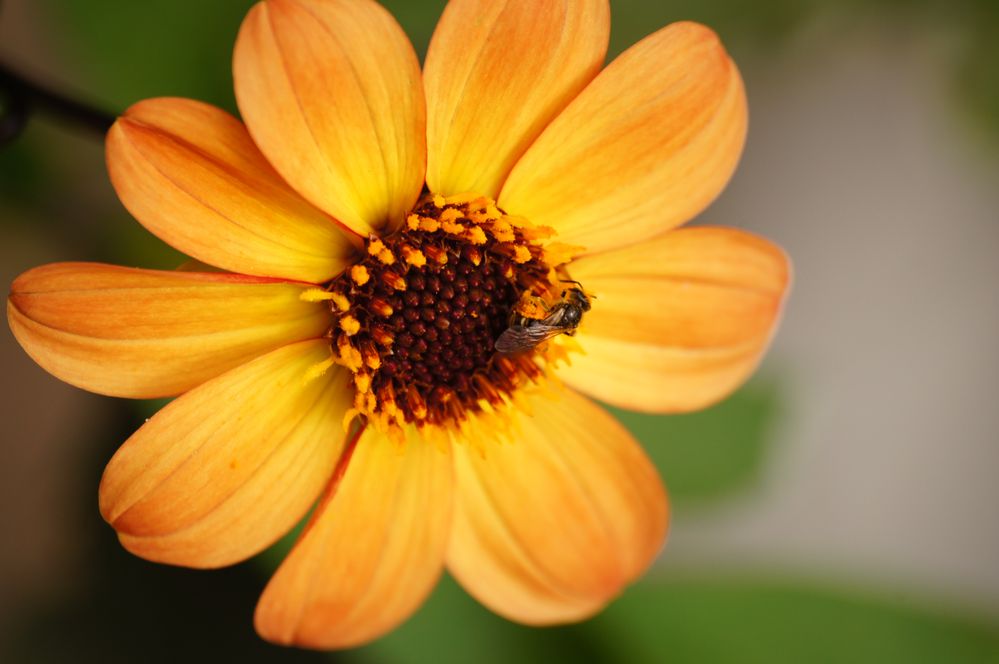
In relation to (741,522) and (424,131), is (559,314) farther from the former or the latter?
(741,522)

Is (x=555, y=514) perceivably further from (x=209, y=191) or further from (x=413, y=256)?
(x=209, y=191)

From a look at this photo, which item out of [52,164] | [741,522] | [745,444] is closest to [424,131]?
[52,164]

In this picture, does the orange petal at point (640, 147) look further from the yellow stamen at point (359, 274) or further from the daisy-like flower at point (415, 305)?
the yellow stamen at point (359, 274)

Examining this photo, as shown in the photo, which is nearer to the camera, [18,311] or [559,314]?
[18,311]

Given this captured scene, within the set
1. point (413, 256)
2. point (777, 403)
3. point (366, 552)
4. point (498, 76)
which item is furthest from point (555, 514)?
point (777, 403)

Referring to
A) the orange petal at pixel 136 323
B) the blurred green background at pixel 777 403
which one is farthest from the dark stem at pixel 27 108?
the orange petal at pixel 136 323

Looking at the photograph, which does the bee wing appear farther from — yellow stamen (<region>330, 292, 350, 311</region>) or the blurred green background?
the blurred green background

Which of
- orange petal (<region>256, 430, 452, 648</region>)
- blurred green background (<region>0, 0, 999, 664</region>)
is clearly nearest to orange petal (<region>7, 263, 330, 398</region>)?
orange petal (<region>256, 430, 452, 648</region>)
